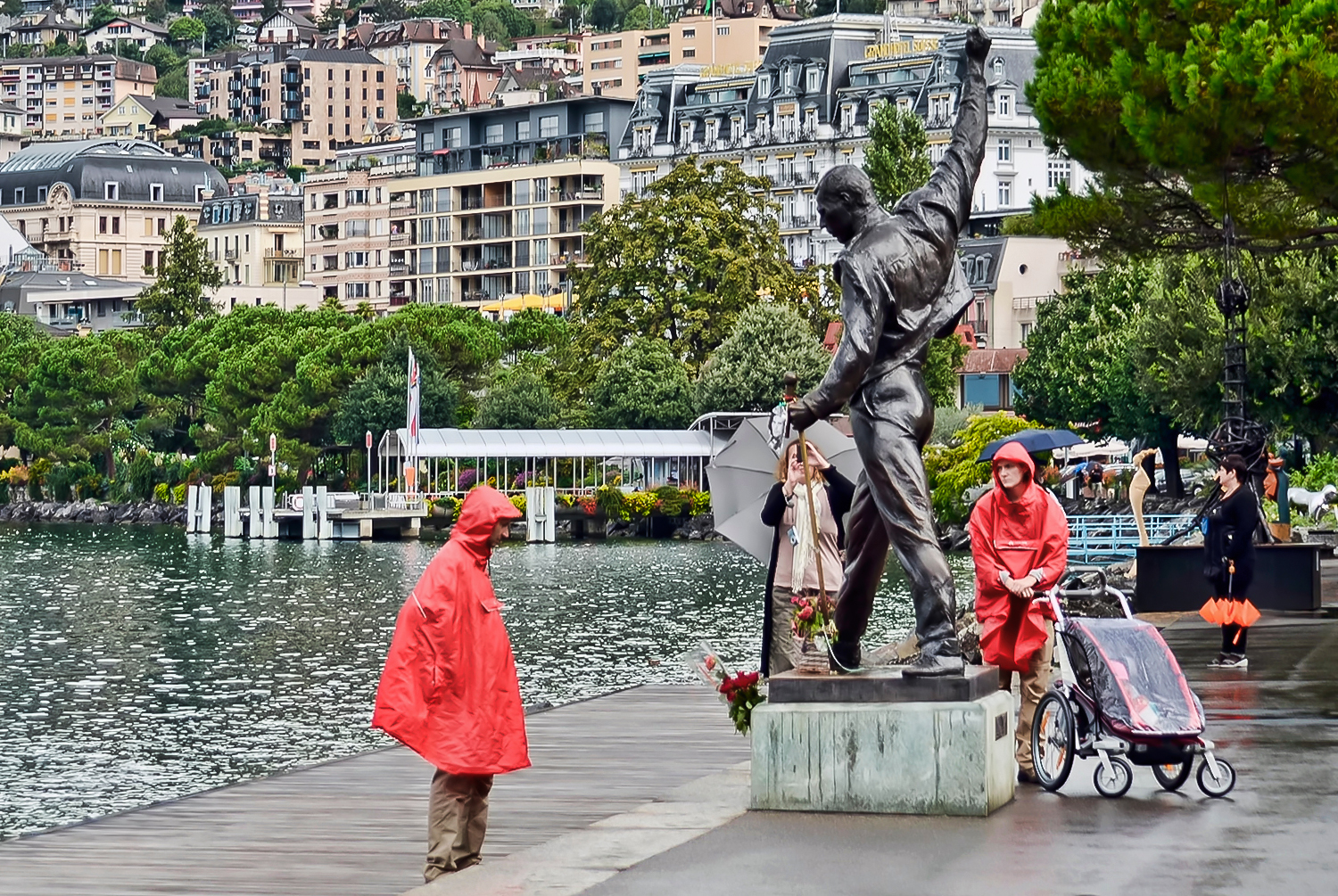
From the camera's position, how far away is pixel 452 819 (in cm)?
1048

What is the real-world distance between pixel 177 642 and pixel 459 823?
1184 inches

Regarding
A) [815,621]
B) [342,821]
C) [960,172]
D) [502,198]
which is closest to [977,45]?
[960,172]

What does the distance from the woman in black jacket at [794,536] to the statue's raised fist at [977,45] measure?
3.96 meters

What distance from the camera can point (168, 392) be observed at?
10881 centimetres

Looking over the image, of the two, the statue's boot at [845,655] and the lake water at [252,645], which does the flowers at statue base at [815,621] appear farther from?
the lake water at [252,645]

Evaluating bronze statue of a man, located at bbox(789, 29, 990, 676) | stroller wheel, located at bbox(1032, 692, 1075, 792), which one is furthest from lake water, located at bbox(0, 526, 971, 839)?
stroller wheel, located at bbox(1032, 692, 1075, 792)

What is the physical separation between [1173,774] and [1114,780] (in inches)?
13.4

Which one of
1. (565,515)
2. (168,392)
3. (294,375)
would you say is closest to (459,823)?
(565,515)

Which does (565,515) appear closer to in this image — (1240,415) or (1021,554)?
(1240,415)

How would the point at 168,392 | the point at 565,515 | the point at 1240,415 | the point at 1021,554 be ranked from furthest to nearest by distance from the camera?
1. the point at 168,392
2. the point at 565,515
3. the point at 1240,415
4. the point at 1021,554

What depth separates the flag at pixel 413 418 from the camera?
83.8 m

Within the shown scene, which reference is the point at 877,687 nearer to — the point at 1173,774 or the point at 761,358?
the point at 1173,774

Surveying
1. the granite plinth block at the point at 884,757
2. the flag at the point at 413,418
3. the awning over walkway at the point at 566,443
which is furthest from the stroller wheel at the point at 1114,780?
the flag at the point at 413,418

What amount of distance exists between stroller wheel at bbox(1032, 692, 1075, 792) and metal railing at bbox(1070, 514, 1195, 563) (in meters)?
32.1
